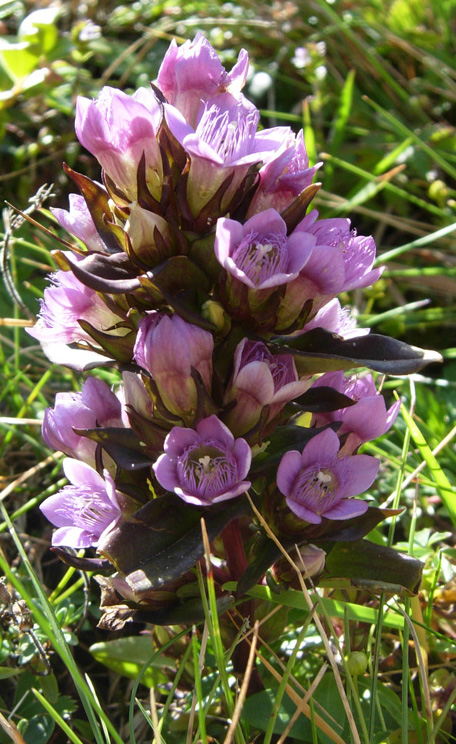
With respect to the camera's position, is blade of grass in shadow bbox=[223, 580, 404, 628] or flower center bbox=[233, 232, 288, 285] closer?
flower center bbox=[233, 232, 288, 285]

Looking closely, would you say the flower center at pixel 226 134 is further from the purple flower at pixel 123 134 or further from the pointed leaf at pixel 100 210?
the pointed leaf at pixel 100 210

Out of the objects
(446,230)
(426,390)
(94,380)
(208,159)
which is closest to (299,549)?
(94,380)

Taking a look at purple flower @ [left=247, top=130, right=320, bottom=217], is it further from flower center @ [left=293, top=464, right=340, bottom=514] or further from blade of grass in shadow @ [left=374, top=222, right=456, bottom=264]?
blade of grass in shadow @ [left=374, top=222, right=456, bottom=264]

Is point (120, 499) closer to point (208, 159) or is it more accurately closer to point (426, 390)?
point (208, 159)

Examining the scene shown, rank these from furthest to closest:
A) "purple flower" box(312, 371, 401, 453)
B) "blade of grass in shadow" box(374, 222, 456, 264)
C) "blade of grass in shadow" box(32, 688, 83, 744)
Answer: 1. "blade of grass in shadow" box(374, 222, 456, 264)
2. "purple flower" box(312, 371, 401, 453)
3. "blade of grass in shadow" box(32, 688, 83, 744)

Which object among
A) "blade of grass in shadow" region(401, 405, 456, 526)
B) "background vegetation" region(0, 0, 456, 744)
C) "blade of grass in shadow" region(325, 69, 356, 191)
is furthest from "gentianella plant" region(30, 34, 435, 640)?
"blade of grass in shadow" region(325, 69, 356, 191)

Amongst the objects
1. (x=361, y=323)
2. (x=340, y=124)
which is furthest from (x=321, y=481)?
(x=340, y=124)

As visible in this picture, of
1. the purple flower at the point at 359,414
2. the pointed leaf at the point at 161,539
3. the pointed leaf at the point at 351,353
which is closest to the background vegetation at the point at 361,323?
the pointed leaf at the point at 161,539
